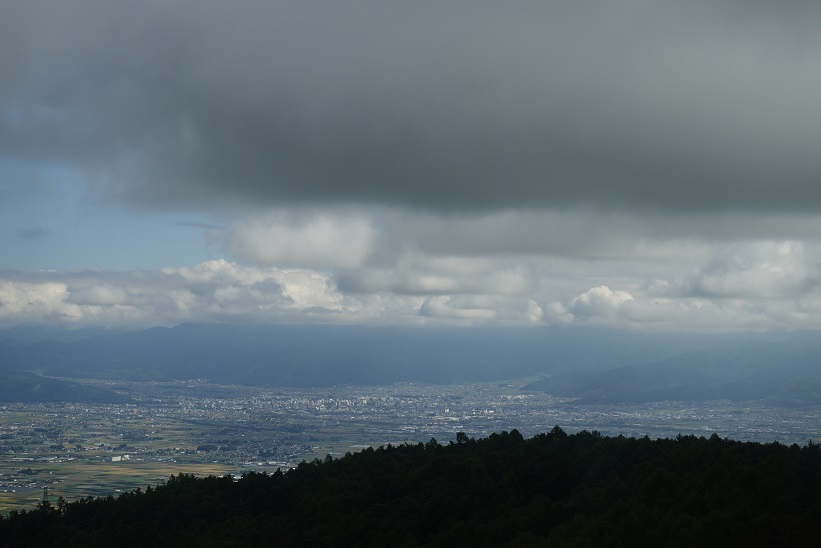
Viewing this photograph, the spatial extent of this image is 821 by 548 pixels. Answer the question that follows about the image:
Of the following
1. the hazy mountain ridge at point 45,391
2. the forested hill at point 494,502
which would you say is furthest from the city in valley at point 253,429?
the forested hill at point 494,502

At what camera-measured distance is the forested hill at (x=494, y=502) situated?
27562mm

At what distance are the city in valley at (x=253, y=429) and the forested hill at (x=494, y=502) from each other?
63.6 feet

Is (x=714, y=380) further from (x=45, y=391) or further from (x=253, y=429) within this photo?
(x=45, y=391)

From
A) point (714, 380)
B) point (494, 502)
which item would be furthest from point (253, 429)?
point (714, 380)

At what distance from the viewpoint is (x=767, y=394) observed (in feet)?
440

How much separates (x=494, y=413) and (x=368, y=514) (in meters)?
100

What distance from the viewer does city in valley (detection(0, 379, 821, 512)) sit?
77188 millimetres

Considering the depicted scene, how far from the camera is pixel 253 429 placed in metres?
121

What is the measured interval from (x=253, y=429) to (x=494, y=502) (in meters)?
87.0

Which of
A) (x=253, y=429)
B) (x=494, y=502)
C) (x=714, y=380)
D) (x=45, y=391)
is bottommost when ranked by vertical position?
(x=494, y=502)

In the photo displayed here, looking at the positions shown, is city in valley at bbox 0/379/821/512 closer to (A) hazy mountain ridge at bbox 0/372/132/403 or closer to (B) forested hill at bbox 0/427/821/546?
(A) hazy mountain ridge at bbox 0/372/132/403

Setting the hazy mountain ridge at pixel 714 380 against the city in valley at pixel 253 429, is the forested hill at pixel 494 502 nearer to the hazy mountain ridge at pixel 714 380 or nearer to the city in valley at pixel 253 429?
the city in valley at pixel 253 429

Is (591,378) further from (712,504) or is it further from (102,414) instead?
(712,504)

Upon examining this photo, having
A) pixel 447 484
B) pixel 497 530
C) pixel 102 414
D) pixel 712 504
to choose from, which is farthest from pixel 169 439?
pixel 712 504
